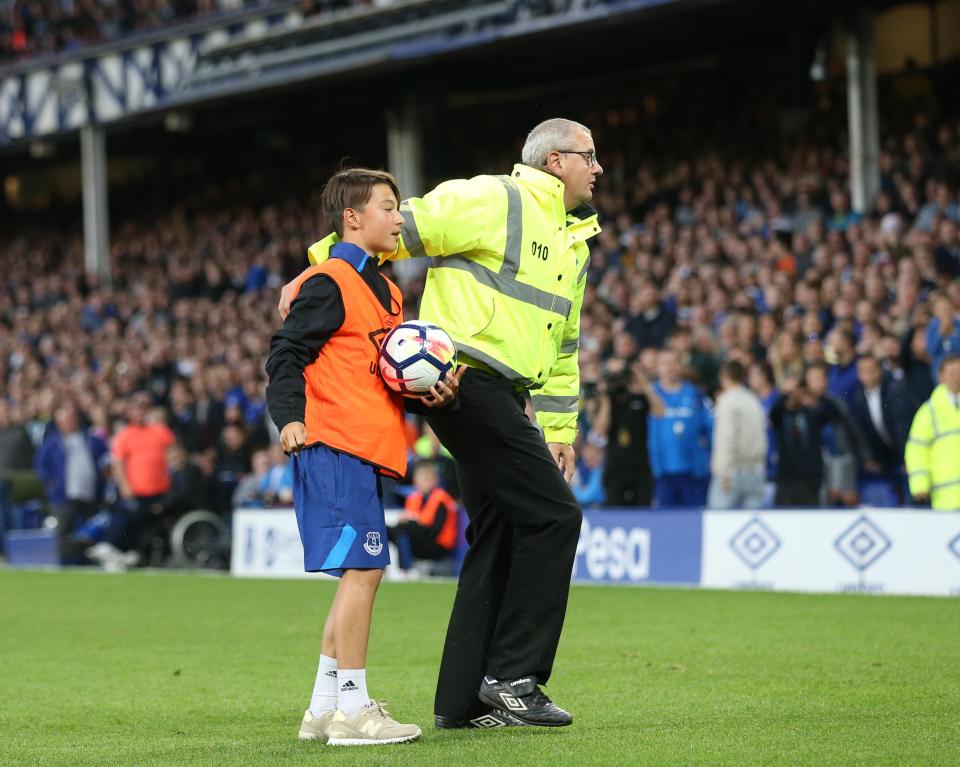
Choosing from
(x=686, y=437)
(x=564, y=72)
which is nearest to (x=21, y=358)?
(x=564, y=72)

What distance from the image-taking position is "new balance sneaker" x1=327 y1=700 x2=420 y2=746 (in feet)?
20.5

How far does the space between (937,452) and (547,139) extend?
25.0 ft

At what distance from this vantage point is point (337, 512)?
20.6 feet

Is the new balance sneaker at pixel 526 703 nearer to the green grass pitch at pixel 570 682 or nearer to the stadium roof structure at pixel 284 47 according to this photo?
the green grass pitch at pixel 570 682

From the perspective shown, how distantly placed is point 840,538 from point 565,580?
778 centimetres

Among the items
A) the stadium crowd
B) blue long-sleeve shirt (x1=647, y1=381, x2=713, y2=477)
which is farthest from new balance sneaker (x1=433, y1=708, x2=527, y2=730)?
blue long-sleeve shirt (x1=647, y1=381, x2=713, y2=477)

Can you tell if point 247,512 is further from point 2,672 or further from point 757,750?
point 757,750

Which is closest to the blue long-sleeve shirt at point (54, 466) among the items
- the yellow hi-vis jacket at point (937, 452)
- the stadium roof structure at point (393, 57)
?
the stadium roof structure at point (393, 57)

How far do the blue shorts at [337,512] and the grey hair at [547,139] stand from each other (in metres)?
1.42

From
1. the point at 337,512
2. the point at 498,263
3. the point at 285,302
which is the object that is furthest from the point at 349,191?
the point at 337,512

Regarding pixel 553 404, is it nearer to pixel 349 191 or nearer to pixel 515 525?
pixel 515 525

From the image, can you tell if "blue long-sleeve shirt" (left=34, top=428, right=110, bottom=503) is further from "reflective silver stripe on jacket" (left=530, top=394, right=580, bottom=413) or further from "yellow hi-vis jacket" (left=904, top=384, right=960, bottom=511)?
"reflective silver stripe on jacket" (left=530, top=394, right=580, bottom=413)

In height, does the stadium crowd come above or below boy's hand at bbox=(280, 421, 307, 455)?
above

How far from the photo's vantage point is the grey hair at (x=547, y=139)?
674 cm
